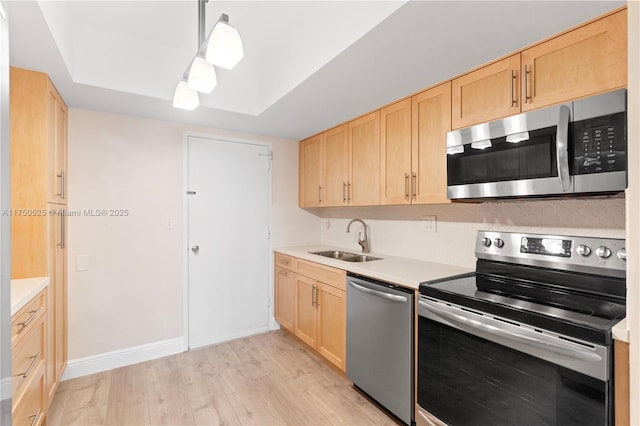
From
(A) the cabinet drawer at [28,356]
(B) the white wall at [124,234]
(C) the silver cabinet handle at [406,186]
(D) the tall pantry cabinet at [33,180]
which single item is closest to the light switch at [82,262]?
(B) the white wall at [124,234]

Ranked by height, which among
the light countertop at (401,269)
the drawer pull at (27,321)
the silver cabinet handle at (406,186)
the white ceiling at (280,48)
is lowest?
the drawer pull at (27,321)

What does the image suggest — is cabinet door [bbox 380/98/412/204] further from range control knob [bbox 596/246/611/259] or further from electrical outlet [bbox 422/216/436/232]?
range control knob [bbox 596/246/611/259]

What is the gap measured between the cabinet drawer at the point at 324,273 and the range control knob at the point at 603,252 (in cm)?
146

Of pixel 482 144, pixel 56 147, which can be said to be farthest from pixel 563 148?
pixel 56 147

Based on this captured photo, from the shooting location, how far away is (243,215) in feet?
11.0

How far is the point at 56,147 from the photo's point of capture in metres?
2.16

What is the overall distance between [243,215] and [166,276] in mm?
926

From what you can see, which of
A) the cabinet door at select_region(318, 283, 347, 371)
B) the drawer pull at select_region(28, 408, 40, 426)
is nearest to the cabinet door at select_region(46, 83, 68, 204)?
the drawer pull at select_region(28, 408, 40, 426)

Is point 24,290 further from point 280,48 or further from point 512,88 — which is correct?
point 512,88

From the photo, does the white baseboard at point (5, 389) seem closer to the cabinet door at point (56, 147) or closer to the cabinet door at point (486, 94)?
the cabinet door at point (56, 147)

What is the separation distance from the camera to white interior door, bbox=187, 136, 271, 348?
309cm

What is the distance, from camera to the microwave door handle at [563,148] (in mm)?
1411

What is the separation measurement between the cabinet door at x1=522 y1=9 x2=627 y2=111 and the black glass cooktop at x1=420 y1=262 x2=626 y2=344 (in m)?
0.88

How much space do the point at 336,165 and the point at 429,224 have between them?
1.08m
